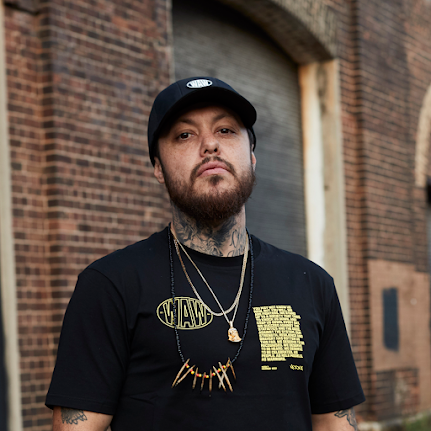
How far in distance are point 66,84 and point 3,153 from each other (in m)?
0.67

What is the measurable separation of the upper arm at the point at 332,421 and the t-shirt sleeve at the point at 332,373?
0.08 feet

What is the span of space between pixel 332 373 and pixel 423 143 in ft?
23.0

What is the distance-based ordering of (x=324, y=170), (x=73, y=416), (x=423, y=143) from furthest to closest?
(x=423, y=143), (x=324, y=170), (x=73, y=416)

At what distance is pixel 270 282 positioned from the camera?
228 cm

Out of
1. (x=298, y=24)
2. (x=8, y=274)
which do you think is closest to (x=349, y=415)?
(x=8, y=274)

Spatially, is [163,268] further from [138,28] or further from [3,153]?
[138,28]

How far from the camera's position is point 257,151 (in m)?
6.95

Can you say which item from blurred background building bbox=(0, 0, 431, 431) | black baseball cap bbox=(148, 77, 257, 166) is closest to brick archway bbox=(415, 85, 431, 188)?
blurred background building bbox=(0, 0, 431, 431)

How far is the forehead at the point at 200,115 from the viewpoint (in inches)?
91.5

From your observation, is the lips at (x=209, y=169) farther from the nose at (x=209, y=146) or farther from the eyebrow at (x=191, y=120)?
the eyebrow at (x=191, y=120)

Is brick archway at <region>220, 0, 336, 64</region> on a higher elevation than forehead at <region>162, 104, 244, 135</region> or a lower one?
higher

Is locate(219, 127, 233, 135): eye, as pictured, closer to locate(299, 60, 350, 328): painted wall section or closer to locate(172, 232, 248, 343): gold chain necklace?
locate(172, 232, 248, 343): gold chain necklace

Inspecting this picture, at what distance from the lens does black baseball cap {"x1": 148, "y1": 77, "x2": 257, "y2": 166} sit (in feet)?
7.47

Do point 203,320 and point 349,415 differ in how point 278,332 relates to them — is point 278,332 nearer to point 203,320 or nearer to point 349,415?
point 203,320
